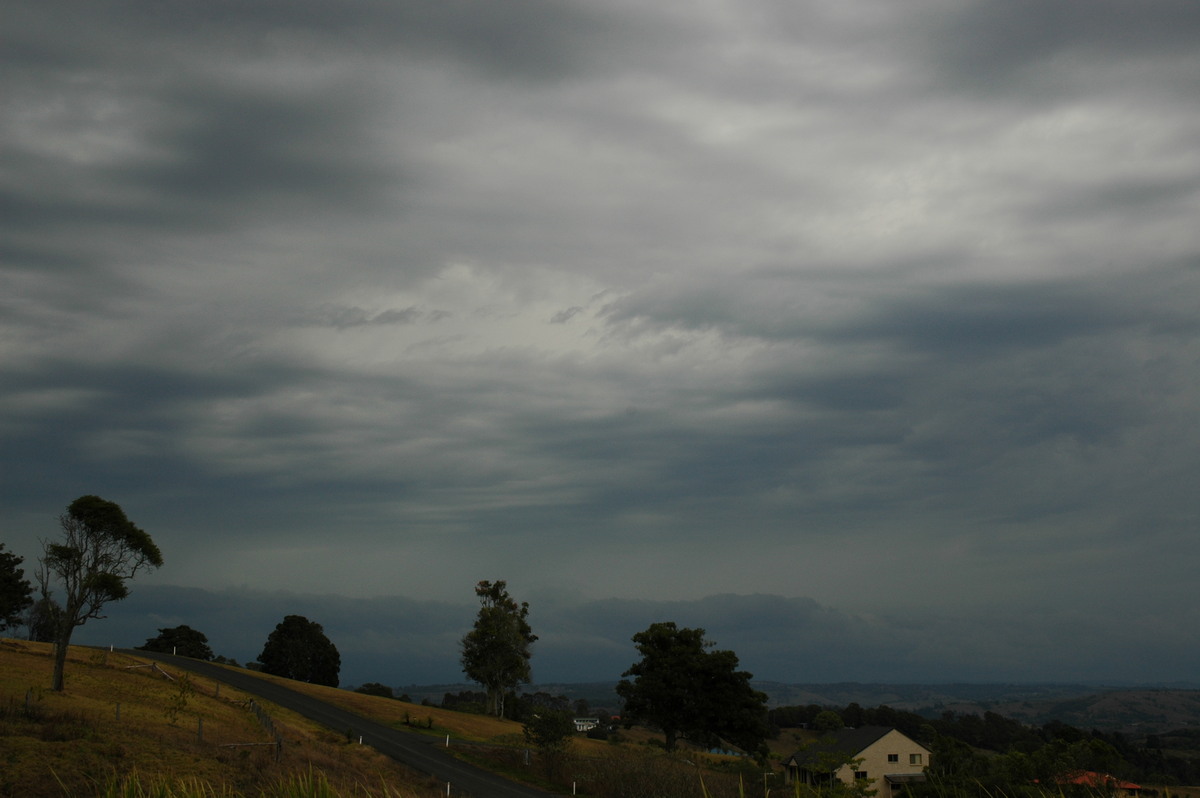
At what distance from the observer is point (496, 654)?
337ft

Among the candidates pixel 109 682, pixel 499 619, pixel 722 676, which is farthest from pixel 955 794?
pixel 499 619

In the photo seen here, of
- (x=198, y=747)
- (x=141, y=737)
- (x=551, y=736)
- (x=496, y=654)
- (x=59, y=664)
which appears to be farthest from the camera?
(x=496, y=654)

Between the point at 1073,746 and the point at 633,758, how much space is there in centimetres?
3072

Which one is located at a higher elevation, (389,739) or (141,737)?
(141,737)

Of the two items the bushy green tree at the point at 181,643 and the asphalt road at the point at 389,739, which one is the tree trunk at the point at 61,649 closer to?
the asphalt road at the point at 389,739

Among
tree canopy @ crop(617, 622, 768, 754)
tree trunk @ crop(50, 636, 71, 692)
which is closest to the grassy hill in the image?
tree trunk @ crop(50, 636, 71, 692)

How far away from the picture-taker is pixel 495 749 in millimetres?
66250

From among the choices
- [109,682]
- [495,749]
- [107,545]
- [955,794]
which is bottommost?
[495,749]

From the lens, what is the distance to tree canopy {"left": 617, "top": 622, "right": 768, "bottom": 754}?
80562 millimetres

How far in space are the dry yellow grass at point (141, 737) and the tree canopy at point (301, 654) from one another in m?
50.3

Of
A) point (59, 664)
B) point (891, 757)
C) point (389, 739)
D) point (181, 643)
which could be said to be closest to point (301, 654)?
point (181, 643)

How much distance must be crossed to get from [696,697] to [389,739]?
1130 inches

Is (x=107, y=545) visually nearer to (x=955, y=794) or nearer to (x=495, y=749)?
(x=495, y=749)

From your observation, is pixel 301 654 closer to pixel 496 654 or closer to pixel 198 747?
pixel 496 654
